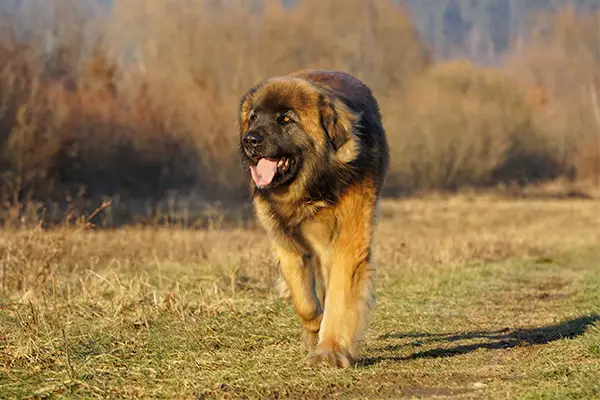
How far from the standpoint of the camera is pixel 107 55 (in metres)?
33.8

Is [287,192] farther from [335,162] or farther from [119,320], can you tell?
[119,320]

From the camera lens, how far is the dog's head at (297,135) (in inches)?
226

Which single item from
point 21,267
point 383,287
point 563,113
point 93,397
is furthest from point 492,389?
point 563,113

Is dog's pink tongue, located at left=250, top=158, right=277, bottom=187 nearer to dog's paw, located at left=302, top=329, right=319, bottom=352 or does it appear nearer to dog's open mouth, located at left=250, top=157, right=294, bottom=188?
dog's open mouth, located at left=250, top=157, right=294, bottom=188

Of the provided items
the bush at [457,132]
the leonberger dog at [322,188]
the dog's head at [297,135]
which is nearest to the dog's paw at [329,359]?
the leonberger dog at [322,188]

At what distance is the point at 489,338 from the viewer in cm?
691

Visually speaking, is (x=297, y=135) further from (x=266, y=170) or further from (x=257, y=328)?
(x=257, y=328)

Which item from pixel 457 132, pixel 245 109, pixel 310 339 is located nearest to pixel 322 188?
pixel 245 109

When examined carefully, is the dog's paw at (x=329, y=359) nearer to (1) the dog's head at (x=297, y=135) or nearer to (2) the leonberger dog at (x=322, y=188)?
(2) the leonberger dog at (x=322, y=188)

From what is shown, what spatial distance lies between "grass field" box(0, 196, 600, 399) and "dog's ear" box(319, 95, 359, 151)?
1488 mm

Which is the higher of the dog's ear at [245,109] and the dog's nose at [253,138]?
the dog's ear at [245,109]

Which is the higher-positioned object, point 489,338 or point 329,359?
point 329,359

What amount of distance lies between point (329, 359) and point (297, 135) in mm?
1481

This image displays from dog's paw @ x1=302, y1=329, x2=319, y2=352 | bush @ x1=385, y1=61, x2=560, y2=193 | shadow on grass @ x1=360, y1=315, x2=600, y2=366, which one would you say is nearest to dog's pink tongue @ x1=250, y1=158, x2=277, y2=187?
dog's paw @ x1=302, y1=329, x2=319, y2=352
